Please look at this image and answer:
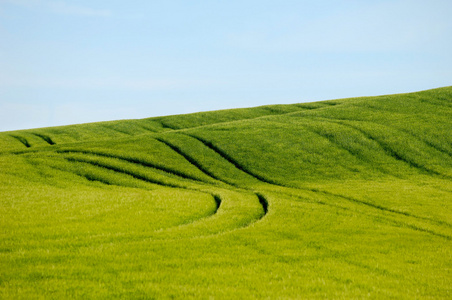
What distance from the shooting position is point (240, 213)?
1115 inches

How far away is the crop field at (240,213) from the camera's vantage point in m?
14.9

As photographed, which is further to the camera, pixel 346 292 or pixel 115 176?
pixel 115 176

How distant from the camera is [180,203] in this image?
3062 centimetres

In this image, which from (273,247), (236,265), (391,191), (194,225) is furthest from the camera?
(391,191)

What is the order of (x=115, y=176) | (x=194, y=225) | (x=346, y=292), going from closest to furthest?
(x=346, y=292) < (x=194, y=225) < (x=115, y=176)

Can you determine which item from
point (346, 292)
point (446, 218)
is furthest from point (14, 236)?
point (446, 218)

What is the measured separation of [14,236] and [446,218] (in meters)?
29.4

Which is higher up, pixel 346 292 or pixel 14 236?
pixel 14 236

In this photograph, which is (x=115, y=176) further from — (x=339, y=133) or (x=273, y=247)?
(x=339, y=133)

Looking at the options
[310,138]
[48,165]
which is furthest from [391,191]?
[48,165]

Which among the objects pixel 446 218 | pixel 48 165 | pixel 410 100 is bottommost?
pixel 446 218

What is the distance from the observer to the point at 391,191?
39.2 metres

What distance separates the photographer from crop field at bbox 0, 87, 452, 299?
14.9m

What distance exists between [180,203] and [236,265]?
1440 cm
